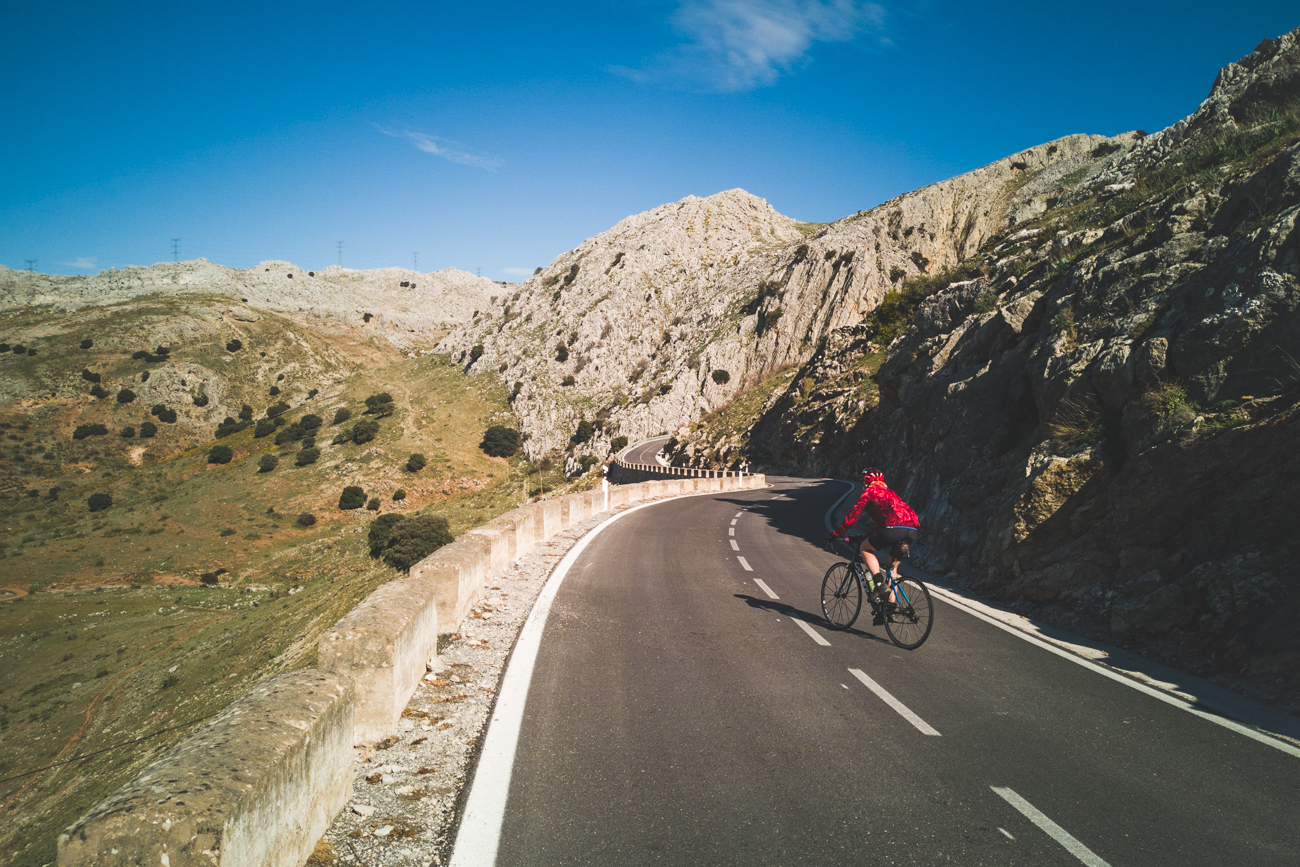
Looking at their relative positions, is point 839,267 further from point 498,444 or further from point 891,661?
point 891,661

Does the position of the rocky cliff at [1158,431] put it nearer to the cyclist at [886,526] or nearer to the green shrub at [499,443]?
the cyclist at [886,526]

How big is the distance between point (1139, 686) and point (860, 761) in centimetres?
365

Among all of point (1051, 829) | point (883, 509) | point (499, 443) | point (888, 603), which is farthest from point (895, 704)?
point (499, 443)

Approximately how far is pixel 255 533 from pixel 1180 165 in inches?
2297

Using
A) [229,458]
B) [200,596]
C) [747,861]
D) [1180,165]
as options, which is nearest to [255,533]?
[200,596]

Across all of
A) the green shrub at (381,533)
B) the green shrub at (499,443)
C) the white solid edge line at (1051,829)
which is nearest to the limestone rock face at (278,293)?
the green shrub at (499,443)

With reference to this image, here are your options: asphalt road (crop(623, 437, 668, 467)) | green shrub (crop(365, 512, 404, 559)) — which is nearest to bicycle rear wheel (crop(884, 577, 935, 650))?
green shrub (crop(365, 512, 404, 559))

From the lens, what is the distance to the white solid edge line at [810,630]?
7.02 meters

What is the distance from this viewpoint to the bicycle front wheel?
25.3 ft

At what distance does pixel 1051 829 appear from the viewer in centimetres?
336

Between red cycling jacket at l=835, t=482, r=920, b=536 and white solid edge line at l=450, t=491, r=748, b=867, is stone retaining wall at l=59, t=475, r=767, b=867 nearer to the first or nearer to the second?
white solid edge line at l=450, t=491, r=748, b=867

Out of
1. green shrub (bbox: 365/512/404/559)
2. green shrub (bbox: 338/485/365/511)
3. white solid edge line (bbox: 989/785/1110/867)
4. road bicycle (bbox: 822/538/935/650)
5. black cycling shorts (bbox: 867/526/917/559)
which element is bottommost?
green shrub (bbox: 365/512/404/559)

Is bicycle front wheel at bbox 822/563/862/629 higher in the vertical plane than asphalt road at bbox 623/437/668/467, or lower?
lower

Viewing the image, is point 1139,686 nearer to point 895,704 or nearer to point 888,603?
point 888,603
